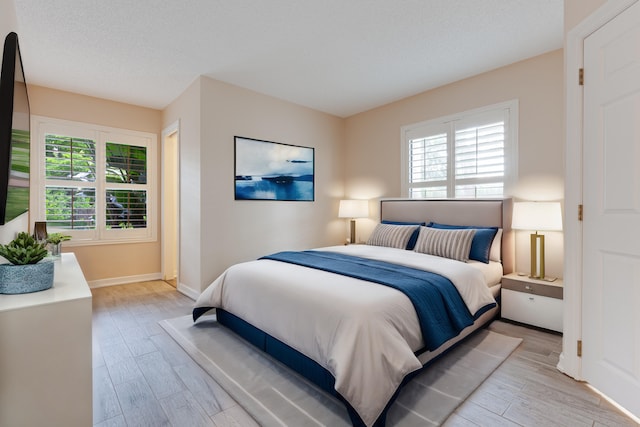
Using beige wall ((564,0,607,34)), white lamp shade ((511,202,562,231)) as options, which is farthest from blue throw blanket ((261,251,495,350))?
beige wall ((564,0,607,34))

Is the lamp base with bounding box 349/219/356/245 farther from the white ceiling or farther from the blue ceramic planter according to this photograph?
the blue ceramic planter

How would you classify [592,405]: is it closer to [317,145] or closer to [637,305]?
[637,305]

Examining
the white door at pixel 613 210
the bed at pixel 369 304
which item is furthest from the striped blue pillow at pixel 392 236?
the white door at pixel 613 210

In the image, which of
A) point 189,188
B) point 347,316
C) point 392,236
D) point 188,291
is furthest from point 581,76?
point 188,291

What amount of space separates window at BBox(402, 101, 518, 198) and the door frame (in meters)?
1.35

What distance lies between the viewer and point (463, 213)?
12.0 feet

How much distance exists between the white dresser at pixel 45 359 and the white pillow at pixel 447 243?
3.00 m

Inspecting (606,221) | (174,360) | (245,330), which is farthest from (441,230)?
(174,360)

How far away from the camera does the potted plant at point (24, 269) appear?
1324mm

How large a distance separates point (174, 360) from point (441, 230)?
2.84 m

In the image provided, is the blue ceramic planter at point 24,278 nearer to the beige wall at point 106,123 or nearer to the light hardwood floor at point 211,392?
the light hardwood floor at point 211,392

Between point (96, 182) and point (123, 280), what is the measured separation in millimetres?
1484

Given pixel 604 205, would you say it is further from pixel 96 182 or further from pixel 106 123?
pixel 106 123

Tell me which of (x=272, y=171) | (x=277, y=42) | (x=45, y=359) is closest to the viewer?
(x=45, y=359)
